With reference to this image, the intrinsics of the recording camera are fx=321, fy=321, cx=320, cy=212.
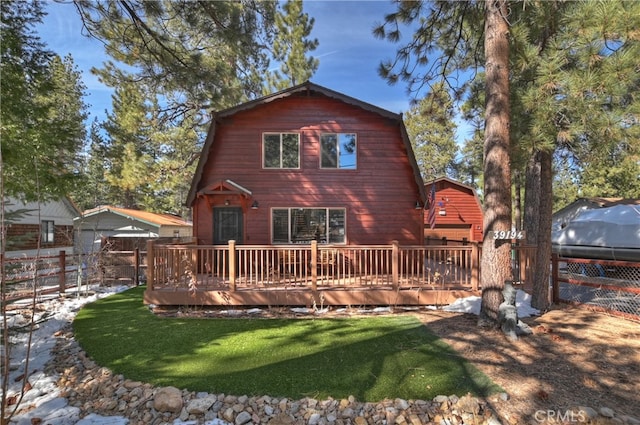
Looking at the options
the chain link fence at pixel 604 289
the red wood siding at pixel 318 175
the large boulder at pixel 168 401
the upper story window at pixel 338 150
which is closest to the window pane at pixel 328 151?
the upper story window at pixel 338 150

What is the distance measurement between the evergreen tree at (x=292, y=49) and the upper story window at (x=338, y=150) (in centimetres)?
874

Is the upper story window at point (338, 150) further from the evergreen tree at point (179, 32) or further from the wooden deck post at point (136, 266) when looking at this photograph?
the wooden deck post at point (136, 266)

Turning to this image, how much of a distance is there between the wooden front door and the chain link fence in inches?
326

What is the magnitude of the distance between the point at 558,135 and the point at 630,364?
346 cm

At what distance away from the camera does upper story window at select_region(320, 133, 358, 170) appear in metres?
10.0

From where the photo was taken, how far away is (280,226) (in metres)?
9.84

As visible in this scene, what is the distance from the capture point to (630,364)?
154 inches

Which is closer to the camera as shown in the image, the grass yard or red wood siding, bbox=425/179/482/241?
the grass yard

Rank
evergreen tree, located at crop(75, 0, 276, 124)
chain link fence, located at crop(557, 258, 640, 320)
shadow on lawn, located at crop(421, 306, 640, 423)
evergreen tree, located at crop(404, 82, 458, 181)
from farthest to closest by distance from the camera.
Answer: evergreen tree, located at crop(404, 82, 458, 181) < chain link fence, located at crop(557, 258, 640, 320) < evergreen tree, located at crop(75, 0, 276, 124) < shadow on lawn, located at crop(421, 306, 640, 423)

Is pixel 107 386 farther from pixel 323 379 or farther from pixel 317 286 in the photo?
pixel 317 286

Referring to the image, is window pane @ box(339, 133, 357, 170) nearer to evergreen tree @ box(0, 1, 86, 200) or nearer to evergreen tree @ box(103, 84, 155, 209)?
evergreen tree @ box(0, 1, 86, 200)

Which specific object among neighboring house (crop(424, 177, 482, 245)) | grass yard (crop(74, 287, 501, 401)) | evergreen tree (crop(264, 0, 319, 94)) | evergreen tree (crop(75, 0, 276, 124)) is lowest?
grass yard (crop(74, 287, 501, 401))

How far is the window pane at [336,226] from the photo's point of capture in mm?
9914

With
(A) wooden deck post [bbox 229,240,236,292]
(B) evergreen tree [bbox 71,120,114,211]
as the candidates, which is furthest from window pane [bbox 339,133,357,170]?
(B) evergreen tree [bbox 71,120,114,211]
